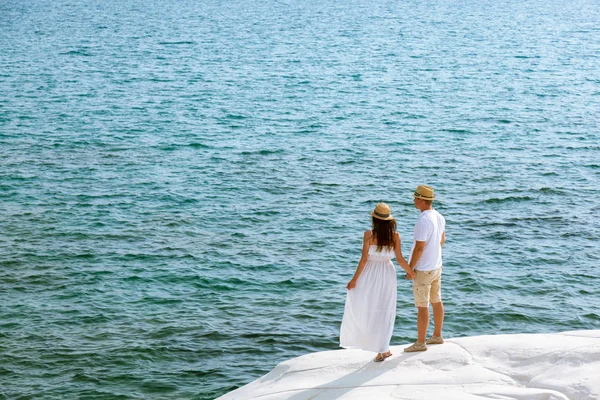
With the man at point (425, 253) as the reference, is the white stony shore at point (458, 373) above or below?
below

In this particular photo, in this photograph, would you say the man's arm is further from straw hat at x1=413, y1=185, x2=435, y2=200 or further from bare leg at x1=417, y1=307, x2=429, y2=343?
bare leg at x1=417, y1=307, x2=429, y2=343

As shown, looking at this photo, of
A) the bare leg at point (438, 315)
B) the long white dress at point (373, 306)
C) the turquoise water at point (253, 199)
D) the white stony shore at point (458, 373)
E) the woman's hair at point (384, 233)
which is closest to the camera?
the white stony shore at point (458, 373)

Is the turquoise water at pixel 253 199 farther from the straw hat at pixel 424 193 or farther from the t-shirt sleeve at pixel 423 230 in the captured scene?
the straw hat at pixel 424 193

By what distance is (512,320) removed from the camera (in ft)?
64.3

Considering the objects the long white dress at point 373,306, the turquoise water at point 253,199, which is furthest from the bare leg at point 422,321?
the turquoise water at point 253,199

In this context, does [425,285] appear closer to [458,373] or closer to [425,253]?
[425,253]

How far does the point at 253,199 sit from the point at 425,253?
15646 mm

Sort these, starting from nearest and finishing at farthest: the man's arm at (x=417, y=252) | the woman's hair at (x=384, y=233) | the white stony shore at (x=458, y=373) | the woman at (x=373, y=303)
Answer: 1. the white stony shore at (x=458, y=373)
2. the woman's hair at (x=384, y=233)
3. the man's arm at (x=417, y=252)
4. the woman at (x=373, y=303)

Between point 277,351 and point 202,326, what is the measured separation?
2.05 m

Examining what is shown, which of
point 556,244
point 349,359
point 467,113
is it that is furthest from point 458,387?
point 467,113

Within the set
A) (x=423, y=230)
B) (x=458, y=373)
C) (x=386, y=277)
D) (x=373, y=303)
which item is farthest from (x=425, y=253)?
(x=458, y=373)

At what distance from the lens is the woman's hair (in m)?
12.7

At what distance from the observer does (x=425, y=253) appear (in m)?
13.0

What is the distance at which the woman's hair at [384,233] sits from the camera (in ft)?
41.6
